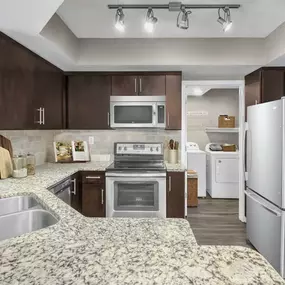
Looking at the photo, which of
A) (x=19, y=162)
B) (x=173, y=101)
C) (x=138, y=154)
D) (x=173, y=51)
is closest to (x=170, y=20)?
(x=173, y=51)

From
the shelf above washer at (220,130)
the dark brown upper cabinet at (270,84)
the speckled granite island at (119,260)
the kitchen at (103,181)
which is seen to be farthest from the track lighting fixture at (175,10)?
the shelf above washer at (220,130)

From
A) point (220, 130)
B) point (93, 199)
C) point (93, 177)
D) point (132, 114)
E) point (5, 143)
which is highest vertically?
point (132, 114)

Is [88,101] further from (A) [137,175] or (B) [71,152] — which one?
(A) [137,175]

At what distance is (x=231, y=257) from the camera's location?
36.5 inches

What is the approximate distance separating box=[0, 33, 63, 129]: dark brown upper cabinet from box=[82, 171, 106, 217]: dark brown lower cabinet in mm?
750

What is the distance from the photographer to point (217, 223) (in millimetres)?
4148

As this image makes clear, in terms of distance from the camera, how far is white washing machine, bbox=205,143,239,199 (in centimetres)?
559

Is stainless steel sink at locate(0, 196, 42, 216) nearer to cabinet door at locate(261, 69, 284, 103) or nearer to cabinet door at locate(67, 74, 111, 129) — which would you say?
cabinet door at locate(67, 74, 111, 129)

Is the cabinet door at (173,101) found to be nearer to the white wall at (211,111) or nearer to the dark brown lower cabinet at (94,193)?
the dark brown lower cabinet at (94,193)

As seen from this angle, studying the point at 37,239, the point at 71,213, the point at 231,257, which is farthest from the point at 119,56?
the point at 231,257

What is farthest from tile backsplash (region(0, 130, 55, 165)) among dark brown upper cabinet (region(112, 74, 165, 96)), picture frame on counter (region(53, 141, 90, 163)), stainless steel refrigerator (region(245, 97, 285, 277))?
stainless steel refrigerator (region(245, 97, 285, 277))

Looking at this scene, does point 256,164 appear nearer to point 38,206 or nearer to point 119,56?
point 119,56

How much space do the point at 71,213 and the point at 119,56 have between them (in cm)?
232

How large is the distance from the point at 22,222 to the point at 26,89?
137cm
